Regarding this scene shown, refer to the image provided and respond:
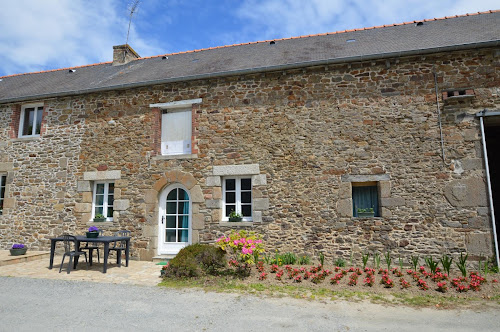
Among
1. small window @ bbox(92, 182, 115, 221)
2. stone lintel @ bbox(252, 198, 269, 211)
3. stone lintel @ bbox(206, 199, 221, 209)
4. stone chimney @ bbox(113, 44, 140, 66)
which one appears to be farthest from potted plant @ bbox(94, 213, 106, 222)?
stone chimney @ bbox(113, 44, 140, 66)

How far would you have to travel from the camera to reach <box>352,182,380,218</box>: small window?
720cm

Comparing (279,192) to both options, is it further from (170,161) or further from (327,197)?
(170,161)

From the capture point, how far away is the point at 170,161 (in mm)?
8219

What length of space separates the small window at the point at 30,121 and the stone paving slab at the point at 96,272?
3.82m

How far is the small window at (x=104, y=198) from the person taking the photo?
863 cm

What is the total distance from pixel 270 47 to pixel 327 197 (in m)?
4.88

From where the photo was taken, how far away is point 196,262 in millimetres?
5988

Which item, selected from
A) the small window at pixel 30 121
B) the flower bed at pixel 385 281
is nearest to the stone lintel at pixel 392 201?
the flower bed at pixel 385 281

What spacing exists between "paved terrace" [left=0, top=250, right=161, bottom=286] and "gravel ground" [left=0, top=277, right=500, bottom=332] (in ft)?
2.64

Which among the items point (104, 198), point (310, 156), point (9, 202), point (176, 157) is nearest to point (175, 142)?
point (176, 157)

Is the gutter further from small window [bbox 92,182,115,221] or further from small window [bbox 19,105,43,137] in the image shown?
small window [bbox 92,182,115,221]

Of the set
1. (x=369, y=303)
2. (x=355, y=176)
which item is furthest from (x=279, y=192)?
(x=369, y=303)

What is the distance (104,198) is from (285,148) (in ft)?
15.8

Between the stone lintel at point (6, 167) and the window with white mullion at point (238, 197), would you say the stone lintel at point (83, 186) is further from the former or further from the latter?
the window with white mullion at point (238, 197)
